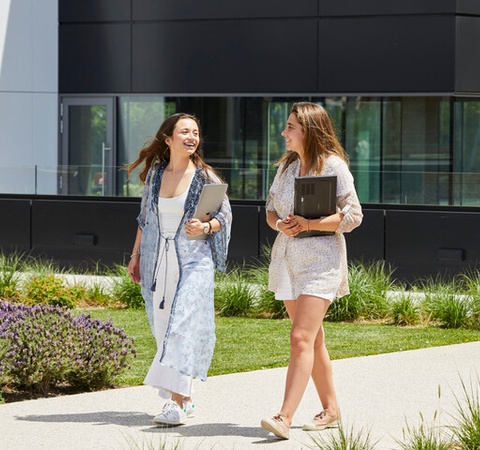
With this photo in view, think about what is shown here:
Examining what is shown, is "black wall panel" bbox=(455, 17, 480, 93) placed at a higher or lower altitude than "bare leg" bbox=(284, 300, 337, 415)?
higher

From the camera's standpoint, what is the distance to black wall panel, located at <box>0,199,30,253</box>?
68.3 ft

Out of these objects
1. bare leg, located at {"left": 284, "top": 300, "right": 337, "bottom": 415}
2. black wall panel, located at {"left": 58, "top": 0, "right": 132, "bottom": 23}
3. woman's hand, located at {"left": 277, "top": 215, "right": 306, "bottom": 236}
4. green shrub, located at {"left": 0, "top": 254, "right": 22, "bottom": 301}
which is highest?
black wall panel, located at {"left": 58, "top": 0, "right": 132, "bottom": 23}

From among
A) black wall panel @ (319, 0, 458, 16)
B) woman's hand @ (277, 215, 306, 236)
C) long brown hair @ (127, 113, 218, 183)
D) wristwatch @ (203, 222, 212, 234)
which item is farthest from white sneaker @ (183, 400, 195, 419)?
black wall panel @ (319, 0, 458, 16)

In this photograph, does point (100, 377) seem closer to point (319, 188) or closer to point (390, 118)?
point (319, 188)

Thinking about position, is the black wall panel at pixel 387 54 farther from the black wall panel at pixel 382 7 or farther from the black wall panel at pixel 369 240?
the black wall panel at pixel 369 240

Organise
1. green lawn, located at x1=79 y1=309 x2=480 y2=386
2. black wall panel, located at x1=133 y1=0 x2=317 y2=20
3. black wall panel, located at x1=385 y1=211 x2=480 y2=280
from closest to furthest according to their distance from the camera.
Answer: green lawn, located at x1=79 y1=309 x2=480 y2=386
black wall panel, located at x1=385 y1=211 x2=480 y2=280
black wall panel, located at x1=133 y1=0 x2=317 y2=20

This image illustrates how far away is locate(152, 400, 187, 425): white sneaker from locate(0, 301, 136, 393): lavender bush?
1296 millimetres

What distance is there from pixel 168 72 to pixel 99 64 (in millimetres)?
1401

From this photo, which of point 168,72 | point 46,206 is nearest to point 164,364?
point 46,206

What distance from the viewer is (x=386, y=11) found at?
68.5ft

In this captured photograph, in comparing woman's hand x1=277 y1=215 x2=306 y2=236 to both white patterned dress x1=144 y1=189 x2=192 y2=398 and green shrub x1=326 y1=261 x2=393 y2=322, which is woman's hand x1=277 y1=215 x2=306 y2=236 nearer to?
white patterned dress x1=144 y1=189 x2=192 y2=398

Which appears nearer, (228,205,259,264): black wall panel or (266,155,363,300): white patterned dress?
(266,155,363,300): white patterned dress

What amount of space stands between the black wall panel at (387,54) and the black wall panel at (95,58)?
3710 mm

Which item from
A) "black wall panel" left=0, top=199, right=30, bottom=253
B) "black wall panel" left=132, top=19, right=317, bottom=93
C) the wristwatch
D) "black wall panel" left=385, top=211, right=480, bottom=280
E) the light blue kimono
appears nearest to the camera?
the light blue kimono
